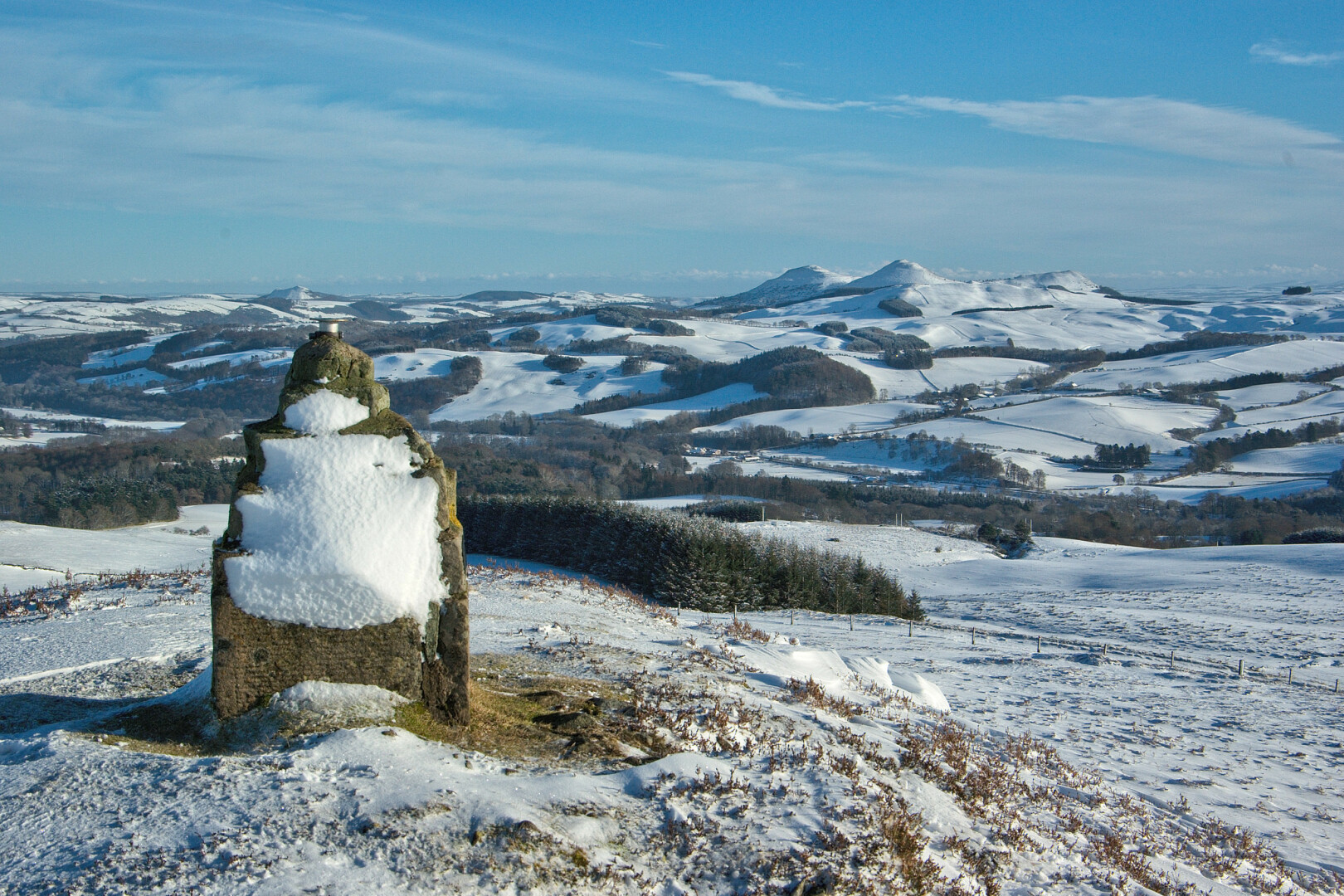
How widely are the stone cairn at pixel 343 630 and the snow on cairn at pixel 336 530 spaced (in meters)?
0.07

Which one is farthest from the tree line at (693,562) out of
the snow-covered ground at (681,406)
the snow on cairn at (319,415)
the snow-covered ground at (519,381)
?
the snow-covered ground at (519,381)

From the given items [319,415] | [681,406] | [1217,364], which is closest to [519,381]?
[681,406]

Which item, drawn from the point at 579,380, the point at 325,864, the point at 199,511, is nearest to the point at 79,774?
the point at 325,864

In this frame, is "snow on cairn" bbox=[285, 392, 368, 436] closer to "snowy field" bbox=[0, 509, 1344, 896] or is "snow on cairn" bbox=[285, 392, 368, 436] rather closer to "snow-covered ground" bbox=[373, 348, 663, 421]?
"snowy field" bbox=[0, 509, 1344, 896]

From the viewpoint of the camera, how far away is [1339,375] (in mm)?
153125

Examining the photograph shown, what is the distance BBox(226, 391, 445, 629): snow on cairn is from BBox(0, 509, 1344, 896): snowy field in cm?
123

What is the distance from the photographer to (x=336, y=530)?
28.5ft

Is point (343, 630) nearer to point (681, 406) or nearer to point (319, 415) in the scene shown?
point (319, 415)

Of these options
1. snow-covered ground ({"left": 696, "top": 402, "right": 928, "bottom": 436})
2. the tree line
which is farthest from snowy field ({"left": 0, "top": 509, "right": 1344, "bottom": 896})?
snow-covered ground ({"left": 696, "top": 402, "right": 928, "bottom": 436})

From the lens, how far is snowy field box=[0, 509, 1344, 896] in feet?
21.5

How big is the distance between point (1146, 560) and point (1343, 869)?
146 feet

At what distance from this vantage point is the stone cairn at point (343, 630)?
8.48m

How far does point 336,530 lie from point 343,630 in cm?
94

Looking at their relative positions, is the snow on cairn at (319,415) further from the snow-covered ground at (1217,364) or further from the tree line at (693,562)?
the snow-covered ground at (1217,364)
